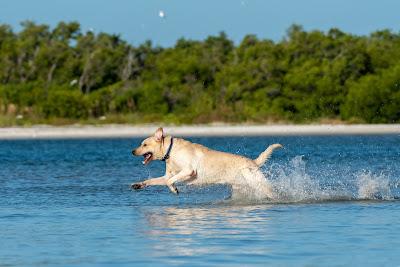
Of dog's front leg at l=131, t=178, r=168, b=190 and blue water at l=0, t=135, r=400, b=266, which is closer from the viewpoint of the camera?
blue water at l=0, t=135, r=400, b=266

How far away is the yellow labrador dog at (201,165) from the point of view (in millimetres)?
16281

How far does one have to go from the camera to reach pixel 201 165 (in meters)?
16.4

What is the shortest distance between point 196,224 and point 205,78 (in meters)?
54.4

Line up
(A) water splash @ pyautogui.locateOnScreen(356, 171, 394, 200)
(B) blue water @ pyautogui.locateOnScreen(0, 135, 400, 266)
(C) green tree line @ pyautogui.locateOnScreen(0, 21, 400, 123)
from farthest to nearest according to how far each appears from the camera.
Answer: (C) green tree line @ pyautogui.locateOnScreen(0, 21, 400, 123)
(A) water splash @ pyautogui.locateOnScreen(356, 171, 394, 200)
(B) blue water @ pyautogui.locateOnScreen(0, 135, 400, 266)

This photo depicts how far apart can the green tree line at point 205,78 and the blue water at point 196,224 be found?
3736 cm

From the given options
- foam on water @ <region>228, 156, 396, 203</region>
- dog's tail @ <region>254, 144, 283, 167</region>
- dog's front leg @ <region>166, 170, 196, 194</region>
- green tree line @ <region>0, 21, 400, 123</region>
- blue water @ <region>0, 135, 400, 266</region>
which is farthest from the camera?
green tree line @ <region>0, 21, 400, 123</region>

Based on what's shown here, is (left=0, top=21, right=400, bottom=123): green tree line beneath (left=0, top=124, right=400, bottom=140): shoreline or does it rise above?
above

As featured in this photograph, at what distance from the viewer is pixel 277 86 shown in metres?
64.0

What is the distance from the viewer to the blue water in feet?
35.8

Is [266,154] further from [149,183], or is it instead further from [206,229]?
[206,229]

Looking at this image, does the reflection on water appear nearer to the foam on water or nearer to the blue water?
the blue water

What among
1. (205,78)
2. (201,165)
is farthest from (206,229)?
(205,78)

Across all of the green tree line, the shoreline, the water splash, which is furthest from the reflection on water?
the green tree line

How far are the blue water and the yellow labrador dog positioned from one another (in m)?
0.41
